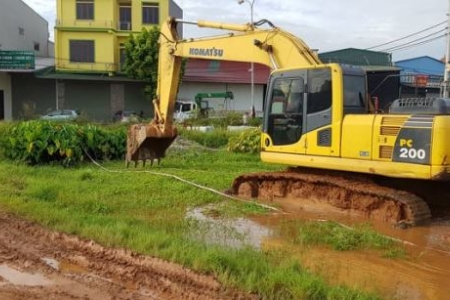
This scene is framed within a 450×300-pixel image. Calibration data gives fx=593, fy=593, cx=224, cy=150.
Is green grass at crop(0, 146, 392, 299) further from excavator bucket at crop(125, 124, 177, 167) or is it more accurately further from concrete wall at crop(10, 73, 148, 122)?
concrete wall at crop(10, 73, 148, 122)

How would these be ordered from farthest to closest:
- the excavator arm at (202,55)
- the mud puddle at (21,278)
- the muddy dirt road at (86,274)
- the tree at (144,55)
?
1. the tree at (144,55)
2. the excavator arm at (202,55)
3. the mud puddle at (21,278)
4. the muddy dirt road at (86,274)

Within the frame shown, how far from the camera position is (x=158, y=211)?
10.5 m

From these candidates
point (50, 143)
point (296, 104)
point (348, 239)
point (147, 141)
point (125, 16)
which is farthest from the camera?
point (125, 16)

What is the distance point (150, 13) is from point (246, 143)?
3144 centimetres

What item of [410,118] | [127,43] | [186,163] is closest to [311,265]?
[410,118]

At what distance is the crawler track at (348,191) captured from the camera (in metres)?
9.95

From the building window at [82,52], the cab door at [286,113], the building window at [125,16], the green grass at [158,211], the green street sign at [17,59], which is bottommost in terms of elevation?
the green grass at [158,211]

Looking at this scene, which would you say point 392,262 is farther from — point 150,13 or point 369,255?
point 150,13

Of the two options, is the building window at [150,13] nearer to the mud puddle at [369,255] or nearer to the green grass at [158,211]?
the green grass at [158,211]

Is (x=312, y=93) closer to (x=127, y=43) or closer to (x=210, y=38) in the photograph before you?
(x=210, y=38)

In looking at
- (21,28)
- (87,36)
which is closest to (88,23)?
(87,36)

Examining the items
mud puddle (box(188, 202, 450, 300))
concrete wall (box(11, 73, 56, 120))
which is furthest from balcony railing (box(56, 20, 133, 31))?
mud puddle (box(188, 202, 450, 300))

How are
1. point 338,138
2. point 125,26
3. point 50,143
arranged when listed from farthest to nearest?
point 125,26
point 50,143
point 338,138

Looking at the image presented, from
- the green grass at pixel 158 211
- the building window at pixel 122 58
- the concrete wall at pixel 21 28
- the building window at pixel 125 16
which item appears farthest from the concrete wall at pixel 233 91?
the green grass at pixel 158 211
